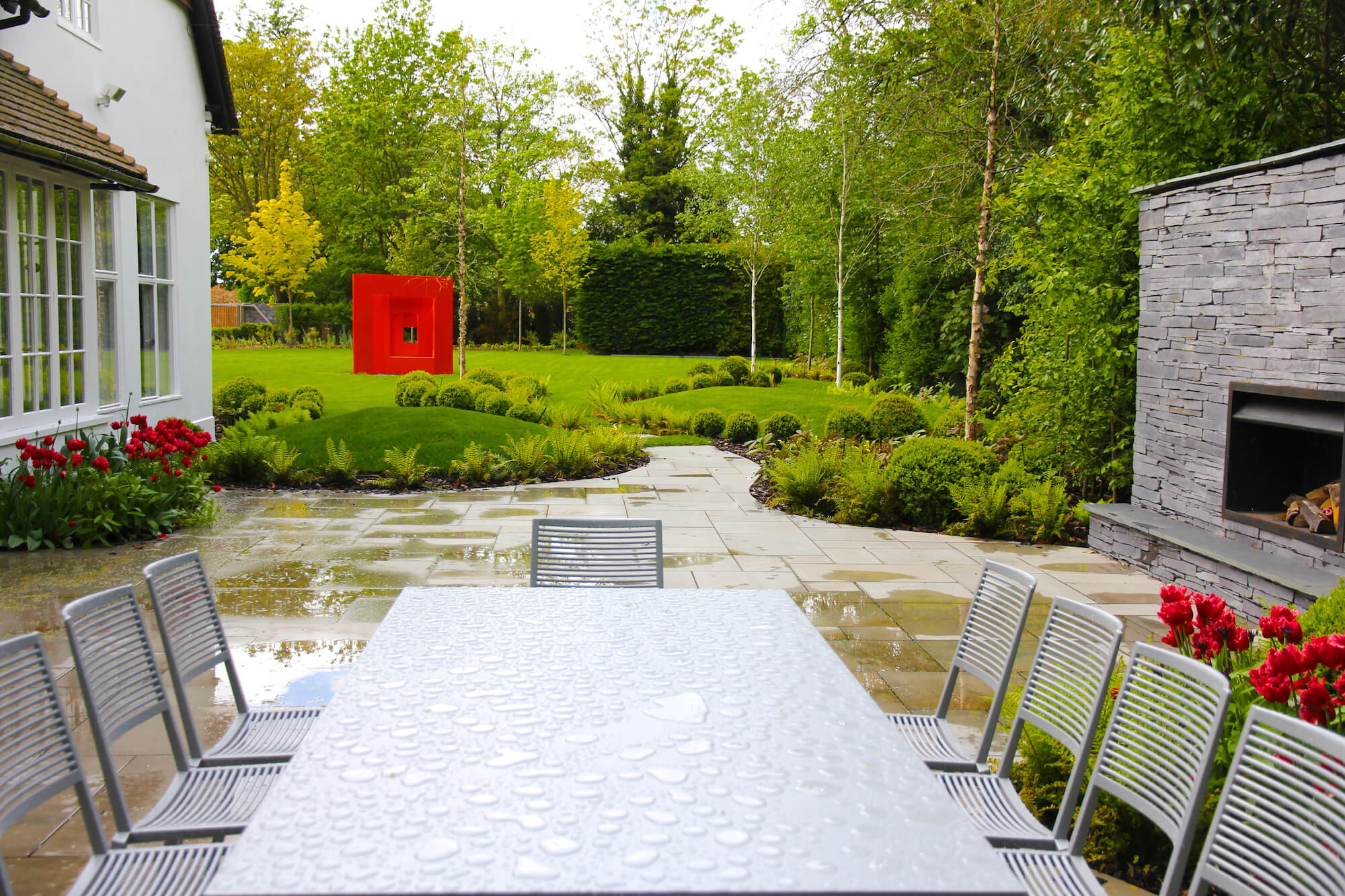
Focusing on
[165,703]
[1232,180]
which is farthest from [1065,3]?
[165,703]

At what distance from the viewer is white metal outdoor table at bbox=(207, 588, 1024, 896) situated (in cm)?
164

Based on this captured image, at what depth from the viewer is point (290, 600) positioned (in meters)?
5.87

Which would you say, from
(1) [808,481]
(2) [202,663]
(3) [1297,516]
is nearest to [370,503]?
(1) [808,481]

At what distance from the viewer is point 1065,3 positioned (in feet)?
32.6

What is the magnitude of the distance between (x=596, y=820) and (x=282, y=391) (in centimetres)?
1541

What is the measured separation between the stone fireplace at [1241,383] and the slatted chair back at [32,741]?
5.46 metres

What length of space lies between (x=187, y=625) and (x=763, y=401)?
14.9m

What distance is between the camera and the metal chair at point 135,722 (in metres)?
2.42

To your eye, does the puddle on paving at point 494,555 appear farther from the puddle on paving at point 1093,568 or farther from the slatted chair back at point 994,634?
the slatted chair back at point 994,634

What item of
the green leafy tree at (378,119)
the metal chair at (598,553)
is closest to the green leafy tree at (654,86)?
the green leafy tree at (378,119)

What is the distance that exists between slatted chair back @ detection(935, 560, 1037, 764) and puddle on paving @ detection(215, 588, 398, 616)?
12.1ft

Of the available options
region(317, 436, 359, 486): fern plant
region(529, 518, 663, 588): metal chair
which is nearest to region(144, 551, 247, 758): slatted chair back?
region(529, 518, 663, 588): metal chair

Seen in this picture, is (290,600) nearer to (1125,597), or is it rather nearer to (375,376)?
(1125,597)

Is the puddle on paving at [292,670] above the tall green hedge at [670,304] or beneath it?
beneath
